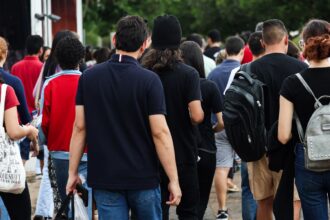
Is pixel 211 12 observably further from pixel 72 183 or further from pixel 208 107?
pixel 72 183

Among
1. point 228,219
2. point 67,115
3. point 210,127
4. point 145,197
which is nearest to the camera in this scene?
point 145,197

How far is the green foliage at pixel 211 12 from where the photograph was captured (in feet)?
105

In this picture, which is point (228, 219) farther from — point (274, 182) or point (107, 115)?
point (107, 115)

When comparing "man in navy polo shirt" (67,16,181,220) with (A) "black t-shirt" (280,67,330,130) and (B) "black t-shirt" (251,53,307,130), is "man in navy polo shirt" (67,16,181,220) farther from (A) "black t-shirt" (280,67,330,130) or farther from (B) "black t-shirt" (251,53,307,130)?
(B) "black t-shirt" (251,53,307,130)

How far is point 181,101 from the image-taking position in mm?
6840

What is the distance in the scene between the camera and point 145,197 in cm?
552

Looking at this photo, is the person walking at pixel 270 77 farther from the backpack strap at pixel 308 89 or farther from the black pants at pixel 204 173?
the backpack strap at pixel 308 89

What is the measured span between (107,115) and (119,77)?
0.25m

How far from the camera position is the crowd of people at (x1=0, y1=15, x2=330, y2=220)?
5520 mm

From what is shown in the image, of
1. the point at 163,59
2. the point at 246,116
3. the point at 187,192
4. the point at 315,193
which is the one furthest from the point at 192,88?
the point at 315,193

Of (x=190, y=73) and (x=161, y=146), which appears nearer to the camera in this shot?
(x=161, y=146)

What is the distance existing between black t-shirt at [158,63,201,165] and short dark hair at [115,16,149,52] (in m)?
1.13

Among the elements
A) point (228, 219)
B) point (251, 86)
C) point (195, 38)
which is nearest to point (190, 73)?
point (251, 86)

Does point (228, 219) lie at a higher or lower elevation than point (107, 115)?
lower
